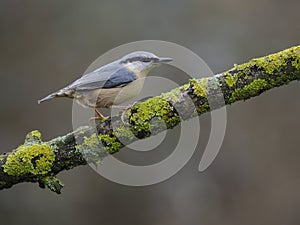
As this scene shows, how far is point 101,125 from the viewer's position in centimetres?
133

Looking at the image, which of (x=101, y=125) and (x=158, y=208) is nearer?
(x=101, y=125)

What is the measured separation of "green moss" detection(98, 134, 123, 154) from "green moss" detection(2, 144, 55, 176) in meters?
0.13

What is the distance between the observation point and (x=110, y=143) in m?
1.30

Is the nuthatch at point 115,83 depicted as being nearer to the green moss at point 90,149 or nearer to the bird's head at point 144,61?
the bird's head at point 144,61

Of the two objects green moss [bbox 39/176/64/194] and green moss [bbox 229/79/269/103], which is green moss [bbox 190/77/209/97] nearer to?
green moss [bbox 229/79/269/103]

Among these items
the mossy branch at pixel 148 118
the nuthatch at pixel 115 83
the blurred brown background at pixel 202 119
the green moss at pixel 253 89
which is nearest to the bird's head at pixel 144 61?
the nuthatch at pixel 115 83

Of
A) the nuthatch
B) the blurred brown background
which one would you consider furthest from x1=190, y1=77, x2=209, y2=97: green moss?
the blurred brown background

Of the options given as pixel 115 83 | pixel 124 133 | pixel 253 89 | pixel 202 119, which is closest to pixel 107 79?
pixel 115 83

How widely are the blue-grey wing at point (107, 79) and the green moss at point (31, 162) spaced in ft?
0.67

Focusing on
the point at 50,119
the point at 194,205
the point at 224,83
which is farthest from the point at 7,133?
the point at 224,83

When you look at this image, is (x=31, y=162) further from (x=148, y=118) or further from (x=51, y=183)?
(x=148, y=118)

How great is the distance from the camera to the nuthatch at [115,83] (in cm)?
138
